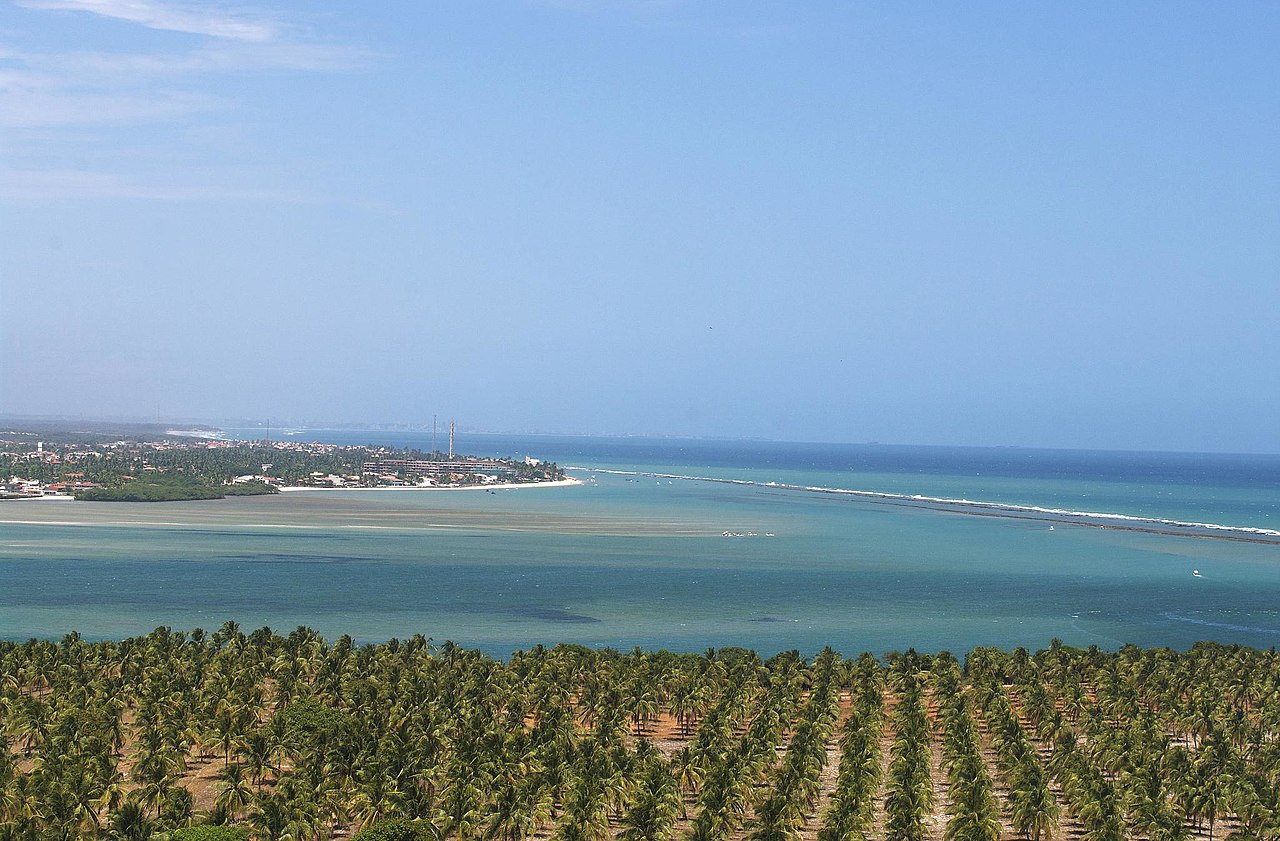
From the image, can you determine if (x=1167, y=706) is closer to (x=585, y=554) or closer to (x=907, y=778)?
(x=907, y=778)

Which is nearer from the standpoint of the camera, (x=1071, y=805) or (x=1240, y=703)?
(x=1071, y=805)

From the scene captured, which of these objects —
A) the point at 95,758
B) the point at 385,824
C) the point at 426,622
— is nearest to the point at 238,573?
the point at 426,622

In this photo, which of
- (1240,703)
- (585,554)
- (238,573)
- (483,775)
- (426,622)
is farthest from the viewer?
(585,554)

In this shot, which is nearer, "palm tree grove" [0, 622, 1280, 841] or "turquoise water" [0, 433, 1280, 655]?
"palm tree grove" [0, 622, 1280, 841]

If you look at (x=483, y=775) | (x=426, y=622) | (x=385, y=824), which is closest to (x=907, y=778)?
(x=483, y=775)

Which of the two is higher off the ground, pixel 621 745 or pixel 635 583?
pixel 621 745

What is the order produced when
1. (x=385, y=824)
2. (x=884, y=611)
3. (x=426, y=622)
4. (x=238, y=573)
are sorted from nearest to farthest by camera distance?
(x=385, y=824) < (x=426, y=622) < (x=884, y=611) < (x=238, y=573)

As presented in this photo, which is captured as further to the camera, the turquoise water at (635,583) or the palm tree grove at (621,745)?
the turquoise water at (635,583)

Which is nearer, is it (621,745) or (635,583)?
(621,745)
